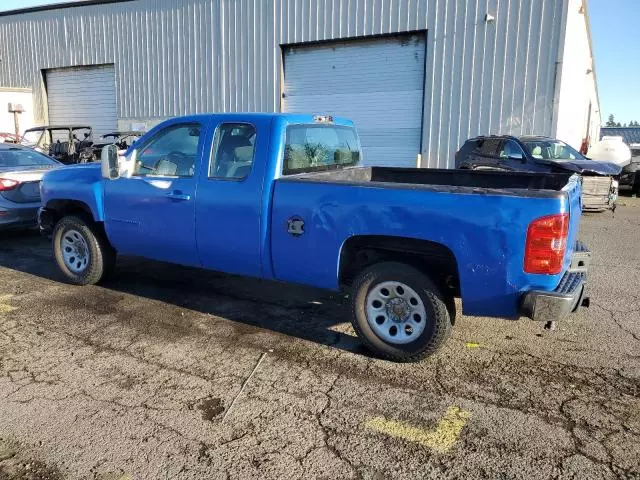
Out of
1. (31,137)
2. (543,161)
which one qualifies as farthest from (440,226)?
(31,137)

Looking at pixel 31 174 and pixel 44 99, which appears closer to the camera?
pixel 31 174

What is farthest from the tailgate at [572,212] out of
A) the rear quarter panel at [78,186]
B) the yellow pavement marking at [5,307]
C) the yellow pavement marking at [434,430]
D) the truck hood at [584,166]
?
the truck hood at [584,166]

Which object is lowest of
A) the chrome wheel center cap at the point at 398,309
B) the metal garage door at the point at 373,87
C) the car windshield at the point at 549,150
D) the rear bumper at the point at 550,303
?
the chrome wheel center cap at the point at 398,309

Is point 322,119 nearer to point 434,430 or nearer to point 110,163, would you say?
point 110,163

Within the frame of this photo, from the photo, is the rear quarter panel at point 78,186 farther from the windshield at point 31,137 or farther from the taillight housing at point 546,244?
the windshield at point 31,137

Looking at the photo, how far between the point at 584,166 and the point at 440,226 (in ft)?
31.0

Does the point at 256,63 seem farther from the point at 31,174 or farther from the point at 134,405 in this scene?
the point at 134,405

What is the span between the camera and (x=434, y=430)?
3.12 meters

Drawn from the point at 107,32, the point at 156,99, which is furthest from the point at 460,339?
the point at 107,32

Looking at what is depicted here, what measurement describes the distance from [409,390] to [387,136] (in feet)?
41.9

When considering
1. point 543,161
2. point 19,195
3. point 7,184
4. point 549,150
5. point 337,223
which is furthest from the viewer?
point 549,150

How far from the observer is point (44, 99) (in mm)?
22547

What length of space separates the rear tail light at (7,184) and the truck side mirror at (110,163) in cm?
326

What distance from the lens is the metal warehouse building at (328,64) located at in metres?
13.6
